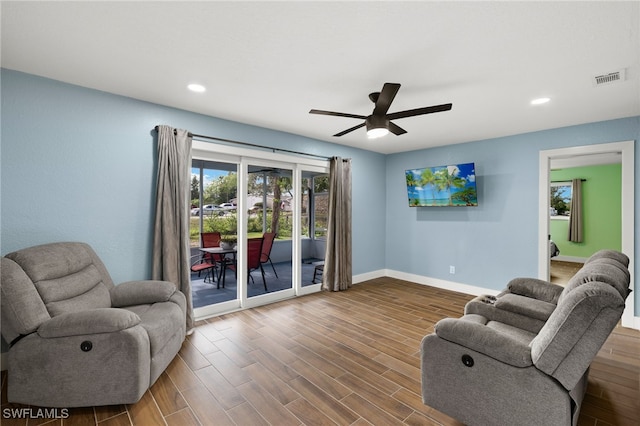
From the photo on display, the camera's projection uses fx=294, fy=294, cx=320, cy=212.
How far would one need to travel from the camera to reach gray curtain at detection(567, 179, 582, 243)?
776 centimetres

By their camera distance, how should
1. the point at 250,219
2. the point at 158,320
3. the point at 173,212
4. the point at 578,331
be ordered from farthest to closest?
1. the point at 250,219
2. the point at 173,212
3. the point at 158,320
4. the point at 578,331

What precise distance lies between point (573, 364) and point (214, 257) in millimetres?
4591

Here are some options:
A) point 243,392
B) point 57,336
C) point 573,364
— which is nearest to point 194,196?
point 57,336

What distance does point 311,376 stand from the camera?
2443mm

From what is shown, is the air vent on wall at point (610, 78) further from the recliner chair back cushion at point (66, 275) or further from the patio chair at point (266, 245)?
the recliner chair back cushion at point (66, 275)

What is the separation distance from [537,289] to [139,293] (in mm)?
3727

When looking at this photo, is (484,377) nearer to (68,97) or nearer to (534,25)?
(534,25)

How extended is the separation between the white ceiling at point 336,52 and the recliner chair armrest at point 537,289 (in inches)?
73.3

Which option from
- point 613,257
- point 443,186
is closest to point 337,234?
point 443,186

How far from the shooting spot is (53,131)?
2.69m

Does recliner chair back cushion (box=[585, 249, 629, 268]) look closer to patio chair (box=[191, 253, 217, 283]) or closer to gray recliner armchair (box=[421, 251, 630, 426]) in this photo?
gray recliner armchair (box=[421, 251, 630, 426])

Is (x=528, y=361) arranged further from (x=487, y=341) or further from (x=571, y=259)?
(x=571, y=259)

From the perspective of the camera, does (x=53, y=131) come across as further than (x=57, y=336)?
Yes

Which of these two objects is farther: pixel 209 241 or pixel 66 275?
pixel 209 241
